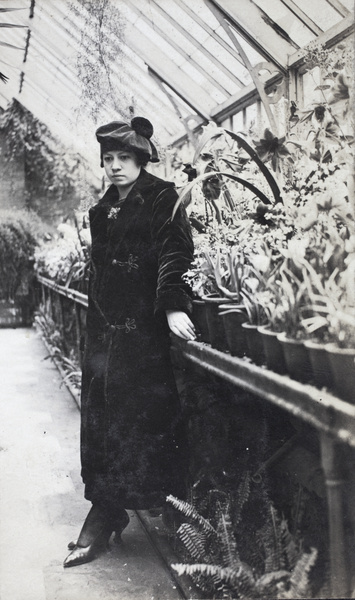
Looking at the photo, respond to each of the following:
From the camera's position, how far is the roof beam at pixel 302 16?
3031 millimetres

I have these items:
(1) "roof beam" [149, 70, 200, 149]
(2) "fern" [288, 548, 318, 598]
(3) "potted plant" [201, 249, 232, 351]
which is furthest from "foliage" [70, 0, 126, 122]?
(2) "fern" [288, 548, 318, 598]

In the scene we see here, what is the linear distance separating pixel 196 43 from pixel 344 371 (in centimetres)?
343

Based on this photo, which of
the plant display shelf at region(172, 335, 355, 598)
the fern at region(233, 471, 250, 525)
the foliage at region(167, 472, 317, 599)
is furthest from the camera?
the fern at region(233, 471, 250, 525)

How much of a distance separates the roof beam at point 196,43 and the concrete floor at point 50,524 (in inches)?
96.7

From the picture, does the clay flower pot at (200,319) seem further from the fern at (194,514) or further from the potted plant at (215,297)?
the fern at (194,514)

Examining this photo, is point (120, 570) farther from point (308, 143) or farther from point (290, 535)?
point (308, 143)

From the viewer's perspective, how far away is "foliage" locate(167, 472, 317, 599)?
1336 millimetres

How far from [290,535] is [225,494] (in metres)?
0.48

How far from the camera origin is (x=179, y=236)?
2.03 metres

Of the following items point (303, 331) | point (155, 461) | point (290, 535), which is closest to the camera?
point (303, 331)

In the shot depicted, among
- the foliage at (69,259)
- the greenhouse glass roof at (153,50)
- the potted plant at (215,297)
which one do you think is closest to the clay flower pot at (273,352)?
the potted plant at (215,297)

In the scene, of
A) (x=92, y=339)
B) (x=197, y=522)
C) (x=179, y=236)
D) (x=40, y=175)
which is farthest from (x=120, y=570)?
(x=40, y=175)

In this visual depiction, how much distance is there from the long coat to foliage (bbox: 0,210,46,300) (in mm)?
4722

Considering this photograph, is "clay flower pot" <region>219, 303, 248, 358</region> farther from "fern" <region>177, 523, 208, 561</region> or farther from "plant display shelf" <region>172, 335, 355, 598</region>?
"fern" <region>177, 523, 208, 561</region>
